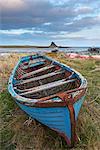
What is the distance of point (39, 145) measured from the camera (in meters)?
5.02

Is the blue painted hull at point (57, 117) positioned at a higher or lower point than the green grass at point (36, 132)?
higher

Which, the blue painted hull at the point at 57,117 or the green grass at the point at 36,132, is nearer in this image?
the blue painted hull at the point at 57,117

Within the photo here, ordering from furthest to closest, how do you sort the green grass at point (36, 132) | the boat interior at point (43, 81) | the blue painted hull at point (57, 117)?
the boat interior at point (43, 81)
the green grass at point (36, 132)
the blue painted hull at point (57, 117)

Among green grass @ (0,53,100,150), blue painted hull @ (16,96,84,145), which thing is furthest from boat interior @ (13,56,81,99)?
blue painted hull @ (16,96,84,145)

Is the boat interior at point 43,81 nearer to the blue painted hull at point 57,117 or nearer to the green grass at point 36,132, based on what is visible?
the green grass at point 36,132

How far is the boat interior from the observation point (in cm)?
579

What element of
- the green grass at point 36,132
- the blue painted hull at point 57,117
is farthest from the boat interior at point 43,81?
the blue painted hull at point 57,117

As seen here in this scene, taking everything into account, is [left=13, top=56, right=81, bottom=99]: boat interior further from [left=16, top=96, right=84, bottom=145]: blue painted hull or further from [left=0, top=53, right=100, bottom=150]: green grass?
[left=16, top=96, right=84, bottom=145]: blue painted hull

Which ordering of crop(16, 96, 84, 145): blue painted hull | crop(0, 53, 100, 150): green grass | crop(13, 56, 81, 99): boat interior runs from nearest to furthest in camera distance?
1. crop(16, 96, 84, 145): blue painted hull
2. crop(0, 53, 100, 150): green grass
3. crop(13, 56, 81, 99): boat interior

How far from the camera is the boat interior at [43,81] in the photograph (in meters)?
5.79

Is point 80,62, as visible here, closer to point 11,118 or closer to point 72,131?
point 11,118

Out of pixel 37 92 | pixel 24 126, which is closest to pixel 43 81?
pixel 37 92

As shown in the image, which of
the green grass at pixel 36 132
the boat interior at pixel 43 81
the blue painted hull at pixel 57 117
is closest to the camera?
the blue painted hull at pixel 57 117

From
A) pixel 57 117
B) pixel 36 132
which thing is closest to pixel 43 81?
pixel 36 132
